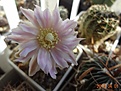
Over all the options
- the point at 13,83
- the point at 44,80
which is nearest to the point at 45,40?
the point at 44,80

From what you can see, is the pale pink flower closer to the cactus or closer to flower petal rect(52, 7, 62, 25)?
flower petal rect(52, 7, 62, 25)

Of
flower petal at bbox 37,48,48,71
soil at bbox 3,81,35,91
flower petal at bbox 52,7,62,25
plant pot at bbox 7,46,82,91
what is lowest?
soil at bbox 3,81,35,91

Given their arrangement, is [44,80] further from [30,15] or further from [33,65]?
[30,15]

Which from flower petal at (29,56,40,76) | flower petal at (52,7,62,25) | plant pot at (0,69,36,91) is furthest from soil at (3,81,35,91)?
flower petal at (52,7,62,25)

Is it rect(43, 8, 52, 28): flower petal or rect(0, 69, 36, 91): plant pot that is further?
rect(0, 69, 36, 91): plant pot

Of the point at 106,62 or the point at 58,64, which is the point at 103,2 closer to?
the point at 106,62

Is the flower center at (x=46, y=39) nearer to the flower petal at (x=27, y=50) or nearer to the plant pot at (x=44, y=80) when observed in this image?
the flower petal at (x=27, y=50)

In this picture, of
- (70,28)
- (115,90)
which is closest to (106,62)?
(115,90)
